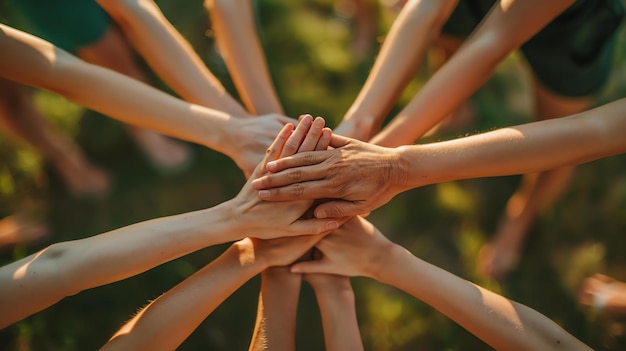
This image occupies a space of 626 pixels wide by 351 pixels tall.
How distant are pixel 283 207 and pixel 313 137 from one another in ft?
0.55

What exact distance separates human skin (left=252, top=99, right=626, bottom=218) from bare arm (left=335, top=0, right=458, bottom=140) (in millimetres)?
154

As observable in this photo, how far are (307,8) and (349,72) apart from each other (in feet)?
1.19

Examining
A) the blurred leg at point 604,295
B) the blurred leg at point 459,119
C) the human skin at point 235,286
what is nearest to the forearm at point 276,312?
the human skin at point 235,286

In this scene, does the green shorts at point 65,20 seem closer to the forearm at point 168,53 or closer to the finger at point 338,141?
the forearm at point 168,53

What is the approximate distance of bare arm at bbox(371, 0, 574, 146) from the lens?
4.35ft

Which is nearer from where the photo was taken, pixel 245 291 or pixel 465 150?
pixel 465 150

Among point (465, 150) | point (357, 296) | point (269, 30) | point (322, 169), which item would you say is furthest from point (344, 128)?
point (269, 30)

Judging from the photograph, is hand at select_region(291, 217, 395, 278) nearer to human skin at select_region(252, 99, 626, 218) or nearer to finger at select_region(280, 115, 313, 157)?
human skin at select_region(252, 99, 626, 218)

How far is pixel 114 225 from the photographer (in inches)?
70.6

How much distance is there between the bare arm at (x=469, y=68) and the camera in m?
1.33

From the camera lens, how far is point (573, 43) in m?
1.39

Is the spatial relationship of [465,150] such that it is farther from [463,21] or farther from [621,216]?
[621,216]

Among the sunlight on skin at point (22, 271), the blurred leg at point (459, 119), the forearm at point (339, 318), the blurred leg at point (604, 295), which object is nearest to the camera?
the sunlight on skin at point (22, 271)

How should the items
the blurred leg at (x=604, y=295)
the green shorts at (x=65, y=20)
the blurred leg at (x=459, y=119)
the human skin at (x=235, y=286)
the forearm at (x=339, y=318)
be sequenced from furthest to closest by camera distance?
1. the blurred leg at (x=459, y=119)
2. the blurred leg at (x=604, y=295)
3. the green shorts at (x=65, y=20)
4. the forearm at (x=339, y=318)
5. the human skin at (x=235, y=286)
